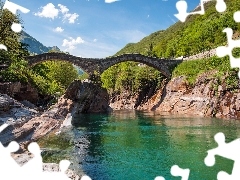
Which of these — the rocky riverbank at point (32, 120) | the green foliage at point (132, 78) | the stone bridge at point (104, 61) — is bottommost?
the rocky riverbank at point (32, 120)

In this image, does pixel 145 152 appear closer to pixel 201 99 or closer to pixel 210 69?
pixel 201 99

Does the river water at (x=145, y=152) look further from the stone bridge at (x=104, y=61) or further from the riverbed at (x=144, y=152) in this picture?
the stone bridge at (x=104, y=61)

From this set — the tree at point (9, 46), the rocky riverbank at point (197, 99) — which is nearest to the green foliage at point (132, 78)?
the rocky riverbank at point (197, 99)

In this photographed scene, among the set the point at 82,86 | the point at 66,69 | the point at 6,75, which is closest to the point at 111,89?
the point at 66,69

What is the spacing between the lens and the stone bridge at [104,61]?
84238mm

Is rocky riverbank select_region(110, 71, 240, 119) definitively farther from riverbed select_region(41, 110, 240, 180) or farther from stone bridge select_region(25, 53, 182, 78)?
riverbed select_region(41, 110, 240, 180)

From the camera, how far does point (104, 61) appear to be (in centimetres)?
9144

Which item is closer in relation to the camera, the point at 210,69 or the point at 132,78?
the point at 210,69

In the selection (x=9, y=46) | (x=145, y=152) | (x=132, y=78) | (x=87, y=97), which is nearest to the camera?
(x=145, y=152)

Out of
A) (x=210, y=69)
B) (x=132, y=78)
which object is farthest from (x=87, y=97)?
(x=132, y=78)

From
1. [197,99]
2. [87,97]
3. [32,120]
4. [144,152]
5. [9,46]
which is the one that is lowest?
[144,152]

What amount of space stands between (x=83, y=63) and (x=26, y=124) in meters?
57.9

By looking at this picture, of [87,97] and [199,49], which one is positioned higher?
[199,49]

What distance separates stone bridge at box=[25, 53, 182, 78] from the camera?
276 feet
